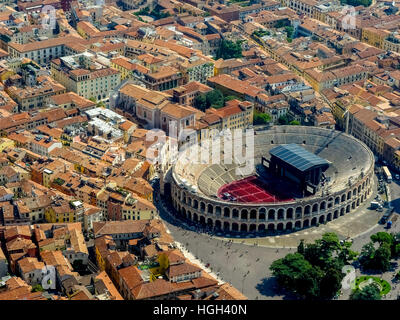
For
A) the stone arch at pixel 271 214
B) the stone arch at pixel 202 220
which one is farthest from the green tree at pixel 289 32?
the stone arch at pixel 202 220

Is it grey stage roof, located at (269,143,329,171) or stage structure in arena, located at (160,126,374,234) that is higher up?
grey stage roof, located at (269,143,329,171)

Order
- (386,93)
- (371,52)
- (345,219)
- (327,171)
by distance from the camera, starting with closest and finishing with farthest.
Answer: (345,219)
(327,171)
(386,93)
(371,52)

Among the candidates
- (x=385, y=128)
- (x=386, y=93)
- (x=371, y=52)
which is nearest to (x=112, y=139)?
(x=385, y=128)

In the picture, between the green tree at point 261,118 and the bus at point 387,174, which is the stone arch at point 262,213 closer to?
the bus at point 387,174

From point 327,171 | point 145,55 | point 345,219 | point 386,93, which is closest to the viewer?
point 345,219

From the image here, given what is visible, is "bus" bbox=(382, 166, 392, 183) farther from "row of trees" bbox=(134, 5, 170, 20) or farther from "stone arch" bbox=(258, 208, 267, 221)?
"row of trees" bbox=(134, 5, 170, 20)

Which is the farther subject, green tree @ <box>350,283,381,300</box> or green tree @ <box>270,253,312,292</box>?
green tree @ <box>270,253,312,292</box>

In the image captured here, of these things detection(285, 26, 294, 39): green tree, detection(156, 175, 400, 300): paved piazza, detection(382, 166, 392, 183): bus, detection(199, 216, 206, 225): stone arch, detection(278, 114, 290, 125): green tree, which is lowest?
detection(199, 216, 206, 225): stone arch

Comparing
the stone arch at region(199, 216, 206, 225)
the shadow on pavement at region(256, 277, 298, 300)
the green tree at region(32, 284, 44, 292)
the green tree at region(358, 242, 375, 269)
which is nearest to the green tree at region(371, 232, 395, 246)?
the green tree at region(358, 242, 375, 269)
